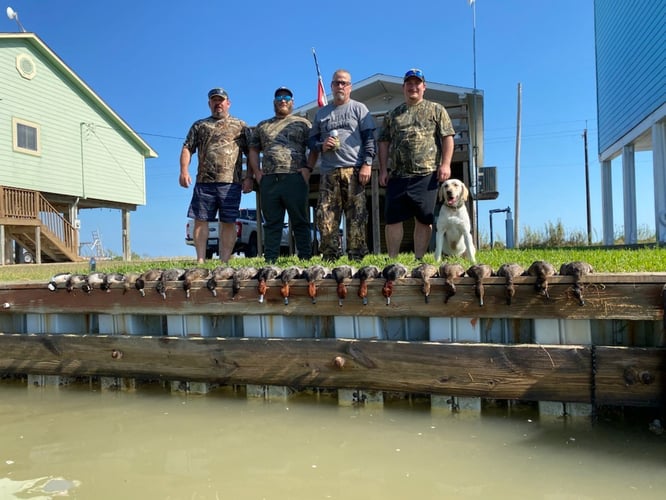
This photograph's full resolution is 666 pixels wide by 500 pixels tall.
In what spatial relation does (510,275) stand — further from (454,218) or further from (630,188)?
(630,188)

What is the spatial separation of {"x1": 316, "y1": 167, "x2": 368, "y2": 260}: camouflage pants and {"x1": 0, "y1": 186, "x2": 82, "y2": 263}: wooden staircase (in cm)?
1255

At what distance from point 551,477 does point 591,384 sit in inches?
34.0

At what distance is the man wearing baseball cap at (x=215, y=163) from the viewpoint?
5.96m

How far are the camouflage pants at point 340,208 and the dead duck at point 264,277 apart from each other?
1350 mm

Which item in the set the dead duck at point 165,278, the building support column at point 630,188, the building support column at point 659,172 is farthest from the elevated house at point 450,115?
the dead duck at point 165,278

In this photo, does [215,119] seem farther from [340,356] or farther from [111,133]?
[111,133]

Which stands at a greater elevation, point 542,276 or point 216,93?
point 216,93

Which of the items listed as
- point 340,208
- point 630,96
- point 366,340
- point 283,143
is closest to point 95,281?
point 283,143

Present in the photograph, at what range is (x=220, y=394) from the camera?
452 cm

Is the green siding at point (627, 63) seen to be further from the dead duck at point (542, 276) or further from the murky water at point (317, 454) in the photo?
the murky water at point (317, 454)

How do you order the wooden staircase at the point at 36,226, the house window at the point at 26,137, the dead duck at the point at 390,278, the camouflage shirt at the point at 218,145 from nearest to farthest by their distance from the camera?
the dead duck at the point at 390,278 → the camouflage shirt at the point at 218,145 → the wooden staircase at the point at 36,226 → the house window at the point at 26,137

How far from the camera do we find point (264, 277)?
14.0 ft

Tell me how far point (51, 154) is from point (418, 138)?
15.9 m

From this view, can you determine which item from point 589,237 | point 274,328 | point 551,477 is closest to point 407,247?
point 589,237
